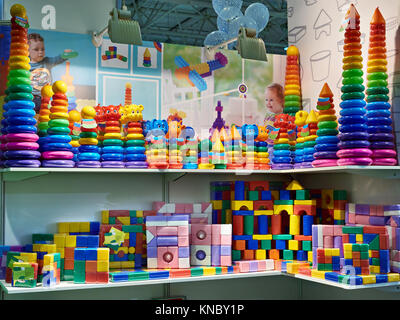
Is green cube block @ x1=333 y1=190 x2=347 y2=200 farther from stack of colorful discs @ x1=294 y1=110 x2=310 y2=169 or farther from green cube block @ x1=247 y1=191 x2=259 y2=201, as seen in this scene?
green cube block @ x1=247 y1=191 x2=259 y2=201

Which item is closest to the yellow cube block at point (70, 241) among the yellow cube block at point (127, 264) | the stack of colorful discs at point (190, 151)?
the yellow cube block at point (127, 264)

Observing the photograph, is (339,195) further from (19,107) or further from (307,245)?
(19,107)

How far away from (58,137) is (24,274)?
2.32 ft

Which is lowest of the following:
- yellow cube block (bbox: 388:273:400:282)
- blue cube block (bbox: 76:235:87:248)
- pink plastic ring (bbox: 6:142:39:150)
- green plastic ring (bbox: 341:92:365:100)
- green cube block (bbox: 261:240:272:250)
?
yellow cube block (bbox: 388:273:400:282)

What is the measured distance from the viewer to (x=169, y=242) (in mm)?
3039

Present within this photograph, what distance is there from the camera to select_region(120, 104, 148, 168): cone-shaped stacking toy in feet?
9.86

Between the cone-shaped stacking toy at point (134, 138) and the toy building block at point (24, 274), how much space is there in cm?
74

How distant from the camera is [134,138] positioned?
3020mm

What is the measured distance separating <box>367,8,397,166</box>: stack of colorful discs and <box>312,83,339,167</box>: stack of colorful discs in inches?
7.6

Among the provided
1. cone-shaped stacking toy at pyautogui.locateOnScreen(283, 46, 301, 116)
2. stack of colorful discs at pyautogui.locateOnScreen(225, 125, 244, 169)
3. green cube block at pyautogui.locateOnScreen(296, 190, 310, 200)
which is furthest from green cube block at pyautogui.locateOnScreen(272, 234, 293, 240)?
cone-shaped stacking toy at pyautogui.locateOnScreen(283, 46, 301, 116)

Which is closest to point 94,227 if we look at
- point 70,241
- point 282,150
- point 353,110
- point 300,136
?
point 70,241

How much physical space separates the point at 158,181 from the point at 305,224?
95cm

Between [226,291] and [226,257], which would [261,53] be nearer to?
[226,257]

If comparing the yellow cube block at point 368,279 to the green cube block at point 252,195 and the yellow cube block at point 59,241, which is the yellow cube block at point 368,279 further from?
the yellow cube block at point 59,241
